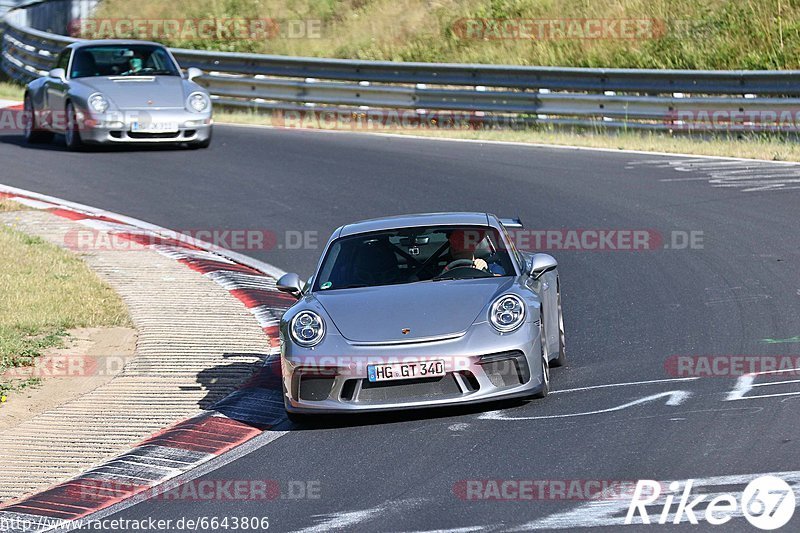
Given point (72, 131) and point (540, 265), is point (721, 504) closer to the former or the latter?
point (540, 265)

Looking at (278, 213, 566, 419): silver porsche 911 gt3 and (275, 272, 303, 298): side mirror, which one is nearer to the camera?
(278, 213, 566, 419): silver porsche 911 gt3

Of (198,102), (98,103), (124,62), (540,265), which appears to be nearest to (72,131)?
(98,103)

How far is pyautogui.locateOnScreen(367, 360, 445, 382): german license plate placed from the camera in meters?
7.26

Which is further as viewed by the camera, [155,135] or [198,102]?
[198,102]

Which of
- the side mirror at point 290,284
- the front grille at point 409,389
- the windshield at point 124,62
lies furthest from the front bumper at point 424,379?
the windshield at point 124,62

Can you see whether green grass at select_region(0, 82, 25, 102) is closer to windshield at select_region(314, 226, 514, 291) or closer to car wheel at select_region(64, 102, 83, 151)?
car wheel at select_region(64, 102, 83, 151)

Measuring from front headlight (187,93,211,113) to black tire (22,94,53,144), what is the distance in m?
3.30

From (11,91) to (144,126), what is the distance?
10232 mm

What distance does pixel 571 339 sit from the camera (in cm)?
933

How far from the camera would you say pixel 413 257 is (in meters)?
8.64

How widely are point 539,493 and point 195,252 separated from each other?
301 inches

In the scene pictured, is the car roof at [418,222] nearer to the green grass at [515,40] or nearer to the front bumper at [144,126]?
the front bumper at [144,126]

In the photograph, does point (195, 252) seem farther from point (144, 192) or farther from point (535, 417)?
point (535, 417)

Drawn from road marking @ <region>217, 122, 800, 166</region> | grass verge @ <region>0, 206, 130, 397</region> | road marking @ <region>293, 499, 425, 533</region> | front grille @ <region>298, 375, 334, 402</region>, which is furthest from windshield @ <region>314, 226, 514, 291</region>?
road marking @ <region>217, 122, 800, 166</region>
